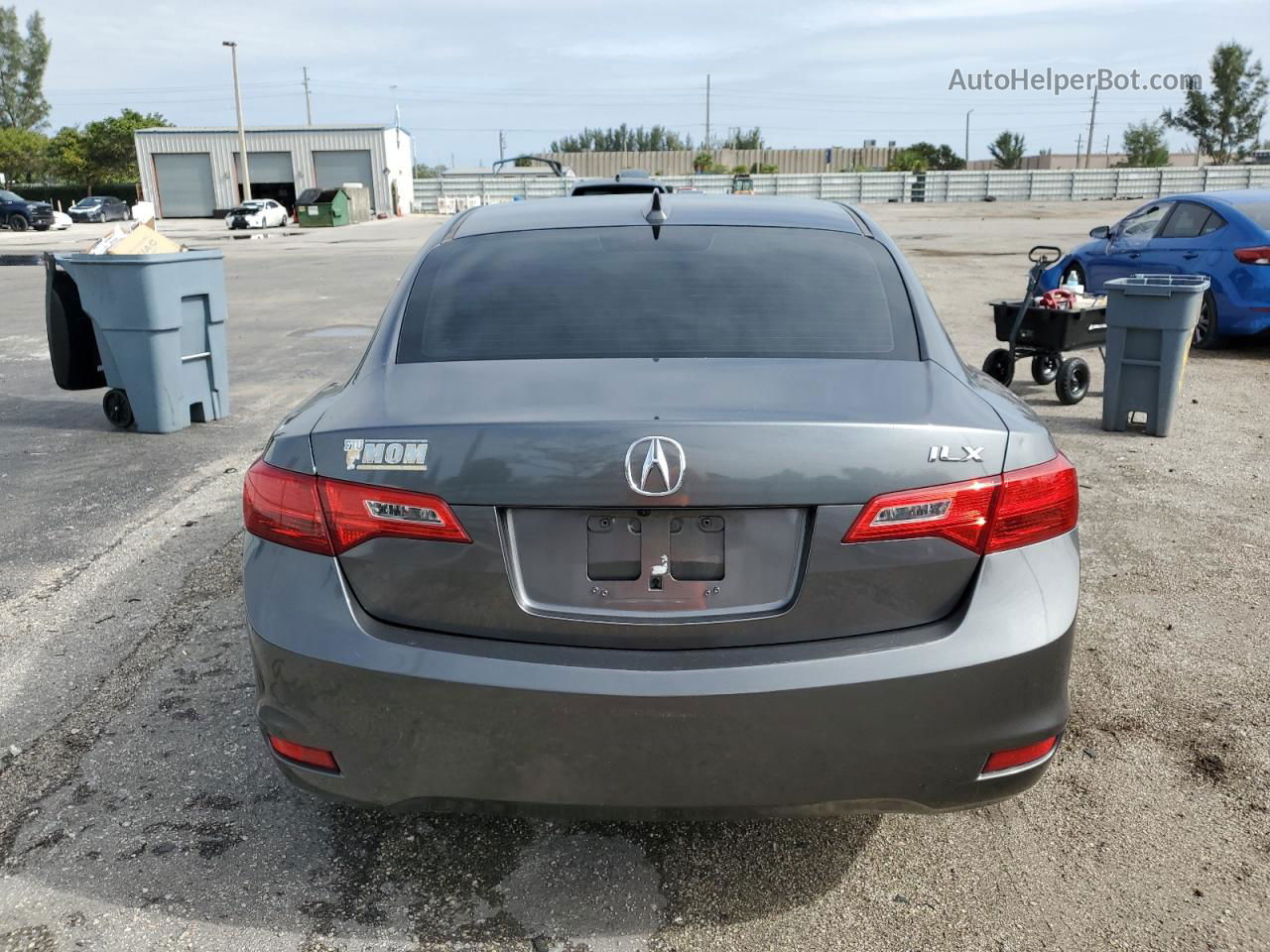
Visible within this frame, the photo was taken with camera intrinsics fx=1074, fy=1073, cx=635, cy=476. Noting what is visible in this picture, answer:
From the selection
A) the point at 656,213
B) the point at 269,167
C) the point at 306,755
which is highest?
the point at 269,167

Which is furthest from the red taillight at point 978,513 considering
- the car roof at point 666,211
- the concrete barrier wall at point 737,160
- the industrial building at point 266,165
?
the concrete barrier wall at point 737,160

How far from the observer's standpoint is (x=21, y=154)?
253 feet

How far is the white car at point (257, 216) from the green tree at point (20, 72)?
56830 millimetres

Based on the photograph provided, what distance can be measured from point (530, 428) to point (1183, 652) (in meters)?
2.99

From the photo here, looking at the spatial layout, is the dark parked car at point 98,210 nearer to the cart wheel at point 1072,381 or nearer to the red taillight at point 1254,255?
the red taillight at point 1254,255

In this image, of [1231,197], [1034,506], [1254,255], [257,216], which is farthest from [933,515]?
[257,216]

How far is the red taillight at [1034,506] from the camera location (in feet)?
7.52

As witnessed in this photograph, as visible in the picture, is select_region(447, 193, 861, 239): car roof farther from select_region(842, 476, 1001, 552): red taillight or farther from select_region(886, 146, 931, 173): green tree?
select_region(886, 146, 931, 173): green tree

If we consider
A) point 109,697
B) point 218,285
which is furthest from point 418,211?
point 109,697

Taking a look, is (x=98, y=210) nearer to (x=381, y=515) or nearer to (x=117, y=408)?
(x=117, y=408)

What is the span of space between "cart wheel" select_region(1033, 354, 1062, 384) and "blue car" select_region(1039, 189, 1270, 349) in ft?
3.62

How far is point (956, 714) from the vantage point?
2.26m

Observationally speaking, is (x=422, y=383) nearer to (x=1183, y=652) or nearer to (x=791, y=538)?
(x=791, y=538)

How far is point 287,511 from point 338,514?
16 centimetres
